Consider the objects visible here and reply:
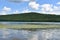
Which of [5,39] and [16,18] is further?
[16,18]

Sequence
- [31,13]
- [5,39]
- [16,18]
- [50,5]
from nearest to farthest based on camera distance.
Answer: [5,39]
[50,5]
[16,18]
[31,13]

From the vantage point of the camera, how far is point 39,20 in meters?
5.16

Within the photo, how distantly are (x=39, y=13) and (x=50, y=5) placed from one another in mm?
496

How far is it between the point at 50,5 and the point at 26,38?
1416mm

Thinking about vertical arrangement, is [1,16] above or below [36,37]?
above

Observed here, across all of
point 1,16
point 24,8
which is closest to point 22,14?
point 24,8

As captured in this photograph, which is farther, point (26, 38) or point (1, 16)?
point (1, 16)

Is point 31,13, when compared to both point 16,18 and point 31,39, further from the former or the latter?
point 31,39

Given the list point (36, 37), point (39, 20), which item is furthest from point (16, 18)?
point (36, 37)

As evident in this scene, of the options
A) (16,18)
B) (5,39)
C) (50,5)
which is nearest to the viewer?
(5,39)

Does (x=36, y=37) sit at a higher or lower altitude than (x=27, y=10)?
lower

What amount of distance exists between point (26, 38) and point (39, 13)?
1652 mm

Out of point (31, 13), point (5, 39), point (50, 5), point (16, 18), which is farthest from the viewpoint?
point (31, 13)

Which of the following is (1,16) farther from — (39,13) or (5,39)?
(5,39)
